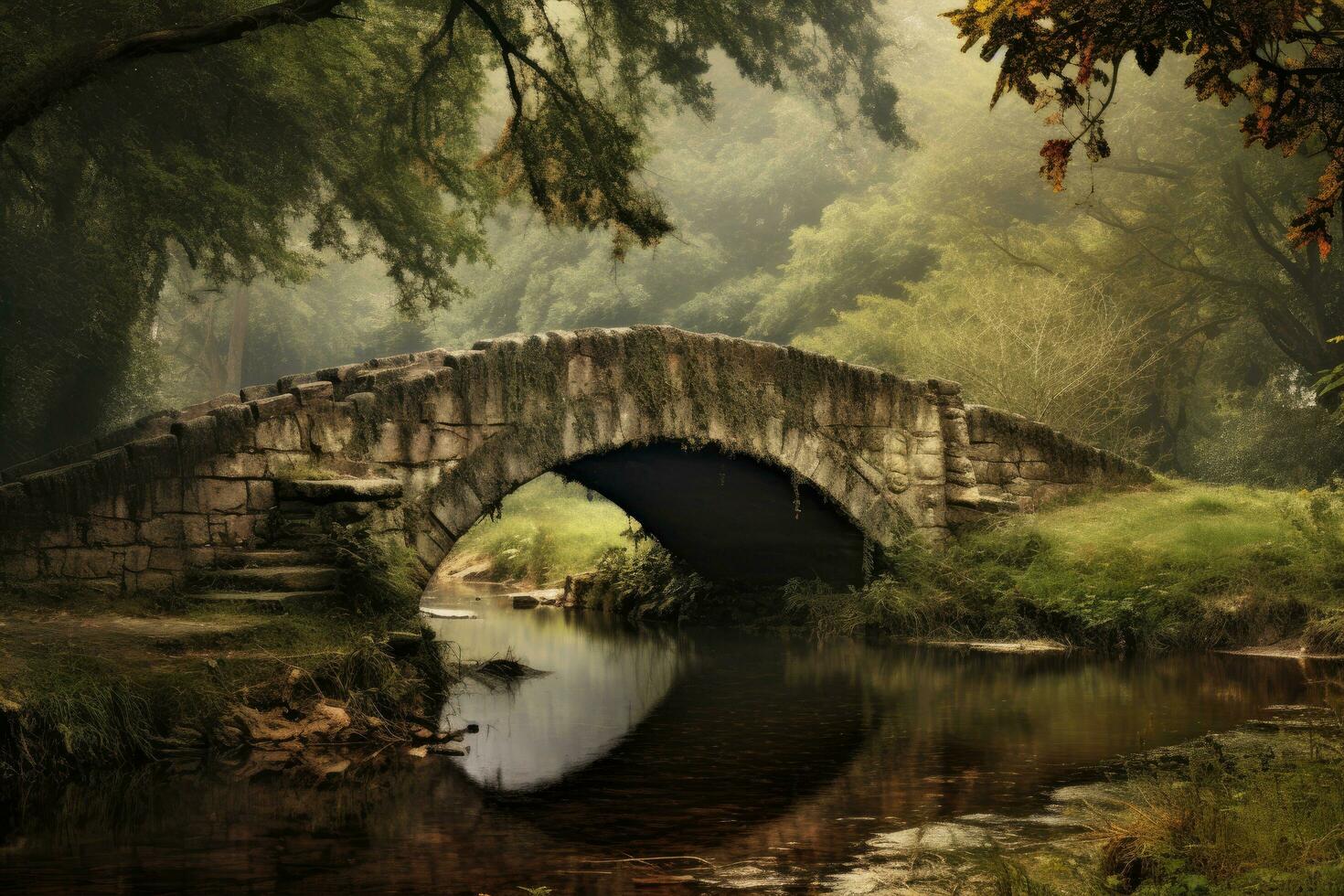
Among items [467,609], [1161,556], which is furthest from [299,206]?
[1161,556]

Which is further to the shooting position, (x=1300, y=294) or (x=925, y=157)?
(x=925, y=157)

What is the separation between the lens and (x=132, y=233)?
13.8m

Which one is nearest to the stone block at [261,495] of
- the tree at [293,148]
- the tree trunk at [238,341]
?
the tree at [293,148]

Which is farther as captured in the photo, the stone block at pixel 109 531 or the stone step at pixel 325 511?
the stone step at pixel 325 511

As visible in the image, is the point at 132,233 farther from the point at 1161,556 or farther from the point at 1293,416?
the point at 1293,416

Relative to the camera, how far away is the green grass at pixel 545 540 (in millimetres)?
19156

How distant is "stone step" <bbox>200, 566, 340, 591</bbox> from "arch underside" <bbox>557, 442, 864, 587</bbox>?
12.4ft

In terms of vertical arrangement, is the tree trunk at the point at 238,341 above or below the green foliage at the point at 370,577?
above

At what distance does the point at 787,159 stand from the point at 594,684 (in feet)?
92.6

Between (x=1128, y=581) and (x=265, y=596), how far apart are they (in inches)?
294

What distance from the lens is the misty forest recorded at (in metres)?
5.04

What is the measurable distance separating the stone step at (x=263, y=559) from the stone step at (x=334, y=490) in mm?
351

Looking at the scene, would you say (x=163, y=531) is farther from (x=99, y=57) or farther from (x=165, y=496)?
(x=99, y=57)

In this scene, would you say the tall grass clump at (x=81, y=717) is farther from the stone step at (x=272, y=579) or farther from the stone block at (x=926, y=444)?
the stone block at (x=926, y=444)
